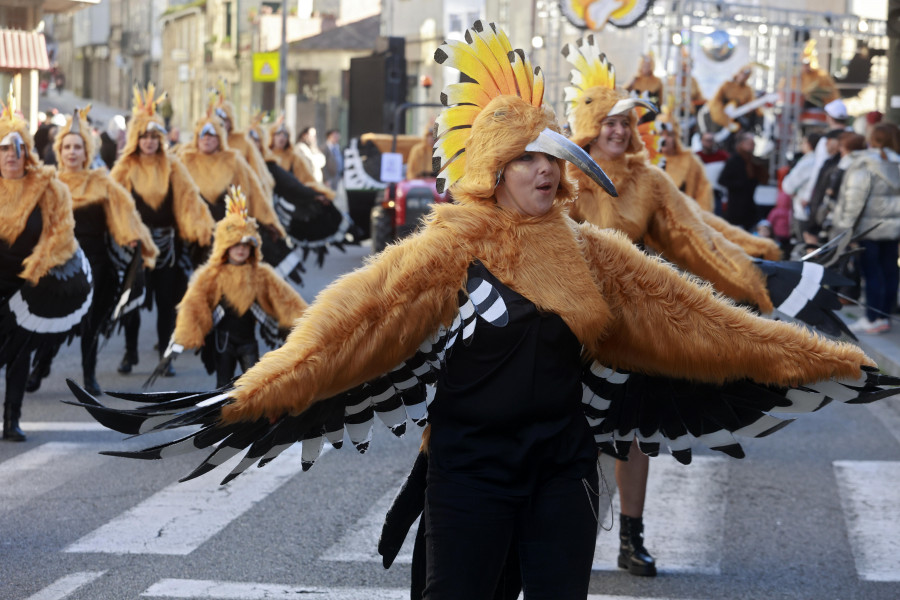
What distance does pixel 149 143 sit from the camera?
422 inches

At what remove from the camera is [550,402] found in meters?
3.69

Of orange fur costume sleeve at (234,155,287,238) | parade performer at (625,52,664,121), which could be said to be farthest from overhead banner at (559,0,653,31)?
orange fur costume sleeve at (234,155,287,238)

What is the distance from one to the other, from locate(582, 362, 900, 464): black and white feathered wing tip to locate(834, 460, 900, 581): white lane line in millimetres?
1568

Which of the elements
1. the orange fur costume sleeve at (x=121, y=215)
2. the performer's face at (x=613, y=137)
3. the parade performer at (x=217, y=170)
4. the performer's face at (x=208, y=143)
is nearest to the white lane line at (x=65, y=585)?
the performer's face at (x=613, y=137)

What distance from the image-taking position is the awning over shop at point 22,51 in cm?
2469

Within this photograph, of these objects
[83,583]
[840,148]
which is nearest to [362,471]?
[83,583]

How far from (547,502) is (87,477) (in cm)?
425

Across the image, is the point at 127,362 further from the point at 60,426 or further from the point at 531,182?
the point at 531,182

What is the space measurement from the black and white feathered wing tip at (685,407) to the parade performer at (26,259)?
465 centimetres

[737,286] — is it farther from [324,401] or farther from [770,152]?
[770,152]

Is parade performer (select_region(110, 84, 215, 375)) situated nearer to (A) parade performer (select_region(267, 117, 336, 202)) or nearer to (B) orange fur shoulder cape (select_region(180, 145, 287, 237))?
(B) orange fur shoulder cape (select_region(180, 145, 287, 237))

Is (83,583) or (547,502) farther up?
(547,502)

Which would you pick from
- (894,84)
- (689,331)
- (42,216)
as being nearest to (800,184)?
(894,84)

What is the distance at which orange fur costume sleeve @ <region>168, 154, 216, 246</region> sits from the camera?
10.8m
